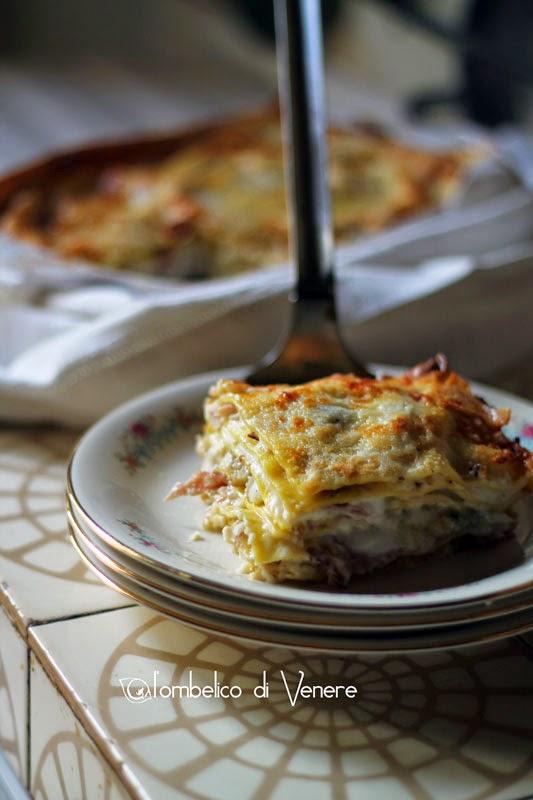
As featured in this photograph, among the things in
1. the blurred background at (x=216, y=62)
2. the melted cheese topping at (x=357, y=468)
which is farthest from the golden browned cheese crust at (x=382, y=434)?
the blurred background at (x=216, y=62)

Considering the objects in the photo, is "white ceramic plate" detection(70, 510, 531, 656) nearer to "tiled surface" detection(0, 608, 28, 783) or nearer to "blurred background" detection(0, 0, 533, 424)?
"tiled surface" detection(0, 608, 28, 783)

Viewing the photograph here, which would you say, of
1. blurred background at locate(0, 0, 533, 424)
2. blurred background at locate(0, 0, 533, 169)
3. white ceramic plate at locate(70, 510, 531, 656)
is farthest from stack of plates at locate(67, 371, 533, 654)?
blurred background at locate(0, 0, 533, 169)

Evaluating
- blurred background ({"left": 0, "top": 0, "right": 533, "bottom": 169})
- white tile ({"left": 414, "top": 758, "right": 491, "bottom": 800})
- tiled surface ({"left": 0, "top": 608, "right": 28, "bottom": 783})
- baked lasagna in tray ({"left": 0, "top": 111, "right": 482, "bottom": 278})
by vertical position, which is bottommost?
white tile ({"left": 414, "top": 758, "right": 491, "bottom": 800})

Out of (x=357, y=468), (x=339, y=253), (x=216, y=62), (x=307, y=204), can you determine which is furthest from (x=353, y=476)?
(x=216, y=62)

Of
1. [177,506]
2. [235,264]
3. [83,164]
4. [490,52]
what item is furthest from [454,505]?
[490,52]

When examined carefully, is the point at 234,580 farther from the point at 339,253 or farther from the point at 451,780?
the point at 339,253

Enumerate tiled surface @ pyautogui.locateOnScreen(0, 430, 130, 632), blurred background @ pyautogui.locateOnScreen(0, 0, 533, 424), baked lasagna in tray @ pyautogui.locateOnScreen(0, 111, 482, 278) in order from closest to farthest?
tiled surface @ pyautogui.locateOnScreen(0, 430, 130, 632) < blurred background @ pyautogui.locateOnScreen(0, 0, 533, 424) < baked lasagna in tray @ pyautogui.locateOnScreen(0, 111, 482, 278)
